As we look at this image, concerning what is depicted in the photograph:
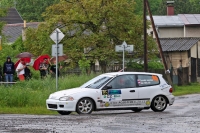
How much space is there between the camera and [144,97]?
22.7 meters

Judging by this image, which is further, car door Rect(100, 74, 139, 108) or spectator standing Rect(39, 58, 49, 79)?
spectator standing Rect(39, 58, 49, 79)

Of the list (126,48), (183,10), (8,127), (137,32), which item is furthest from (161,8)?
(8,127)

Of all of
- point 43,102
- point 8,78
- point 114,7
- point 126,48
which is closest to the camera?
point 43,102

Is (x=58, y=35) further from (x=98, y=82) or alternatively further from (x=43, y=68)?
(x=43, y=68)

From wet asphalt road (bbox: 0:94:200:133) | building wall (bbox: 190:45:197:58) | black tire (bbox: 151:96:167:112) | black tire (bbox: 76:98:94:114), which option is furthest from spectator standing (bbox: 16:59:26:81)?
building wall (bbox: 190:45:197:58)

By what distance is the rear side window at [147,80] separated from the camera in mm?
22766

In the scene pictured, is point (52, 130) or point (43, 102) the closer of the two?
point (52, 130)

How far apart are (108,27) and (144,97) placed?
69.7 ft

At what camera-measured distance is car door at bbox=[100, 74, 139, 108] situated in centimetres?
2200

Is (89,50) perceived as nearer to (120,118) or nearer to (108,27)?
(108,27)

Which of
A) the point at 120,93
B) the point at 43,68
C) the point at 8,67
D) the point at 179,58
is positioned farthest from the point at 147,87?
the point at 179,58

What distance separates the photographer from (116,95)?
2216 centimetres

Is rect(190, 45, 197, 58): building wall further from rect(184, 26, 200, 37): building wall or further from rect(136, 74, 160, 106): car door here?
rect(136, 74, 160, 106): car door

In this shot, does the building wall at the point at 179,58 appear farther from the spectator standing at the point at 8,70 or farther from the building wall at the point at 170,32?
the spectator standing at the point at 8,70
